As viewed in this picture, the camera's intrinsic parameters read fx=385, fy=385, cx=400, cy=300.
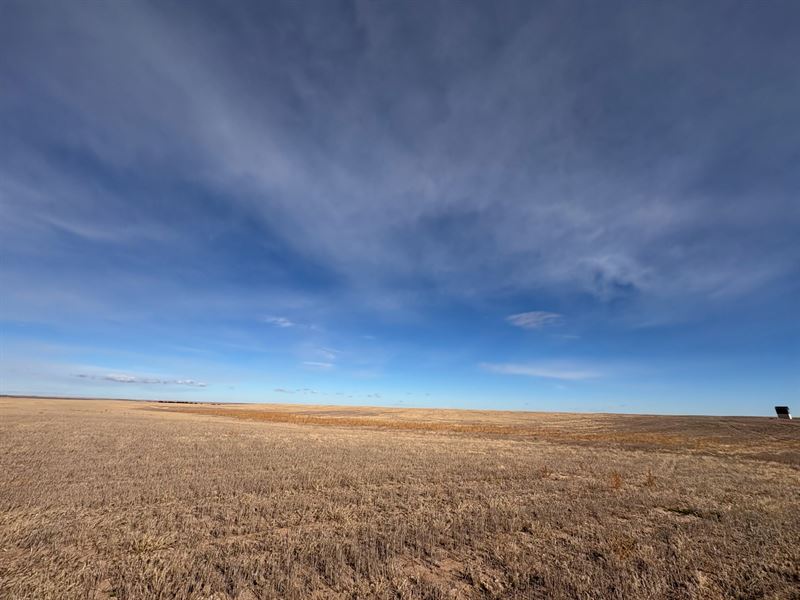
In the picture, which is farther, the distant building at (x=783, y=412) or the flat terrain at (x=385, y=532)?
the distant building at (x=783, y=412)

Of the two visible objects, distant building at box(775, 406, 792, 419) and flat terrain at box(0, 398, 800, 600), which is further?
distant building at box(775, 406, 792, 419)

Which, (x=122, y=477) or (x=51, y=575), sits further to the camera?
(x=122, y=477)

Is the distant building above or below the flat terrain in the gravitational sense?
above

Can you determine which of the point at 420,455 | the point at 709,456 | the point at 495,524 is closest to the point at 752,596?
the point at 495,524

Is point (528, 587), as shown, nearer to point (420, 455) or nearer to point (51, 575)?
point (51, 575)

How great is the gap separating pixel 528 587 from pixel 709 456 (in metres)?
29.8

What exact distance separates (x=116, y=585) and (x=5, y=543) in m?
4.25

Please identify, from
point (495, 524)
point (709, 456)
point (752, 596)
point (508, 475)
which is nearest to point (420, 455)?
point (508, 475)

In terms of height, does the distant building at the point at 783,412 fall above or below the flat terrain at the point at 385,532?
above

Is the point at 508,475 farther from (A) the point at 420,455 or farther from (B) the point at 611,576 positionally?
(B) the point at 611,576

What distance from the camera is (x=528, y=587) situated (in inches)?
284

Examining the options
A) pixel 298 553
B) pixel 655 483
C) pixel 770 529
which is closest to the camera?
pixel 298 553

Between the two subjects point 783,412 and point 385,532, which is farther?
point 783,412

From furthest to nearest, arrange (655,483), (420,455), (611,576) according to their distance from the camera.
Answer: (420,455)
(655,483)
(611,576)
